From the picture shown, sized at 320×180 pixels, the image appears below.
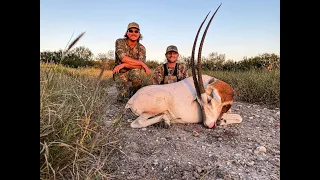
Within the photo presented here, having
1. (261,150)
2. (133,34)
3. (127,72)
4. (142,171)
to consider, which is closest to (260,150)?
(261,150)

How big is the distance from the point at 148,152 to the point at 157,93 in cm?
114

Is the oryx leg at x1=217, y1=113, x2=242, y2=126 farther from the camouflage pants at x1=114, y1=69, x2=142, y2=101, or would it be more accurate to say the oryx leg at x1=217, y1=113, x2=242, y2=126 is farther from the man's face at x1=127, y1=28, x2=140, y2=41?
the man's face at x1=127, y1=28, x2=140, y2=41

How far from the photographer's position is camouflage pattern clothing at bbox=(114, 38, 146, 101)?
596cm

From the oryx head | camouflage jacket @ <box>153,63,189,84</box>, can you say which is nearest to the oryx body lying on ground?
the oryx head

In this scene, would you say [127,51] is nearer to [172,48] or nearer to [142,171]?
[172,48]

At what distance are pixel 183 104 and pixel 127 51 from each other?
7.93 ft

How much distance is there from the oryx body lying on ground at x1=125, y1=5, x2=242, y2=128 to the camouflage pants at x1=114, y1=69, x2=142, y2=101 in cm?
171

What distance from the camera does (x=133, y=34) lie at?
594 cm

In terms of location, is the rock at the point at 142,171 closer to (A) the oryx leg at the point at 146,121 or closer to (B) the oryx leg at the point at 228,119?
(A) the oryx leg at the point at 146,121

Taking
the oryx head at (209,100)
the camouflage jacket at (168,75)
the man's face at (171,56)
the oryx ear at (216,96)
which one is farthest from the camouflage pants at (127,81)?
the oryx ear at (216,96)

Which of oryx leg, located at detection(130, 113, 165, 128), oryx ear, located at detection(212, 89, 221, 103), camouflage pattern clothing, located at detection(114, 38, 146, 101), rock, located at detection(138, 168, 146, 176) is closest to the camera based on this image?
rock, located at detection(138, 168, 146, 176)
